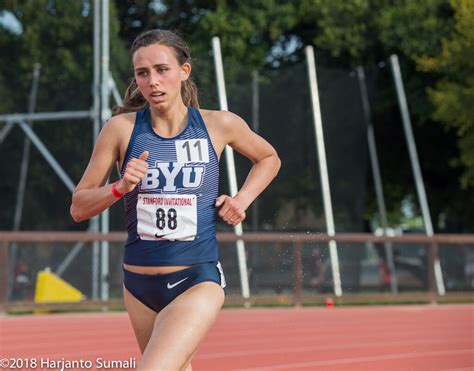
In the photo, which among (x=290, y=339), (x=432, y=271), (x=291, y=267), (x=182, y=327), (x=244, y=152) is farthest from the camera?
(x=432, y=271)

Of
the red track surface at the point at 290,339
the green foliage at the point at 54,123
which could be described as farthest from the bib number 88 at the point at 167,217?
the green foliage at the point at 54,123

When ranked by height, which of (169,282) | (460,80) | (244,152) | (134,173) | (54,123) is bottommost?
(169,282)

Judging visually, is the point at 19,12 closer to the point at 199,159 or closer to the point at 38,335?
the point at 38,335

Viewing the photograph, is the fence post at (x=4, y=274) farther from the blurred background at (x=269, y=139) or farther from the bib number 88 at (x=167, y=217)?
the bib number 88 at (x=167, y=217)

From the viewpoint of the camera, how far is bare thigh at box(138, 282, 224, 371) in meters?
3.86

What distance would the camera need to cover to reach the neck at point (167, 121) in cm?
432

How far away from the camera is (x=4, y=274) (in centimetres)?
1434

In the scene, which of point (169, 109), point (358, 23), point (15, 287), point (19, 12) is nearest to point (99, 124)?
point (15, 287)

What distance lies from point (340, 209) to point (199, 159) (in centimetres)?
1478

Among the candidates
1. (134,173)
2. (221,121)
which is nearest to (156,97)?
(221,121)

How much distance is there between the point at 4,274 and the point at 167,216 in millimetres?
10568

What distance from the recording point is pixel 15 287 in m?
15.1

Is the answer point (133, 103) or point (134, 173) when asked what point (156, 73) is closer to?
point (133, 103)

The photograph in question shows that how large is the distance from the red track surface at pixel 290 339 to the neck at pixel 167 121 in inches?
202
